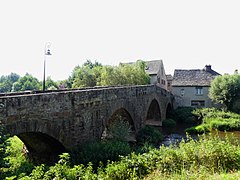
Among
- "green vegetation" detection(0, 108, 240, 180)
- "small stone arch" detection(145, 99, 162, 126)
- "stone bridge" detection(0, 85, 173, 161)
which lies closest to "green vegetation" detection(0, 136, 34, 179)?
"green vegetation" detection(0, 108, 240, 180)

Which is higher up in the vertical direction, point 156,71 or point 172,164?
point 156,71

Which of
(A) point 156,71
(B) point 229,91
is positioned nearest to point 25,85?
(A) point 156,71

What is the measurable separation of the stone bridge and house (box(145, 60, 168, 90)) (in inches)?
891

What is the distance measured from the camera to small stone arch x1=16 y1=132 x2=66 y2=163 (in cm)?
1032

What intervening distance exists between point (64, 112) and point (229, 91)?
81.5 ft

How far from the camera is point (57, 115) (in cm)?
1002

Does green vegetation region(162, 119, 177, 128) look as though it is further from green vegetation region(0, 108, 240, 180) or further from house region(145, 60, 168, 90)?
green vegetation region(0, 108, 240, 180)

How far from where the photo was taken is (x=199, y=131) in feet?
81.8

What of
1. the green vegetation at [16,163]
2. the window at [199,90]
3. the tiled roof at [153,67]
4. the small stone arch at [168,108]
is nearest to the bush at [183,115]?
the small stone arch at [168,108]

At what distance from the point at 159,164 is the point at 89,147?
4.02 m

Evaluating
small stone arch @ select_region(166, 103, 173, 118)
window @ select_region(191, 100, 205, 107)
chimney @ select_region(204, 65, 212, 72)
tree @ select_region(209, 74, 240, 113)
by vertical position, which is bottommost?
small stone arch @ select_region(166, 103, 173, 118)

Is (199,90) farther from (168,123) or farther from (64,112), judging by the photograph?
(64,112)

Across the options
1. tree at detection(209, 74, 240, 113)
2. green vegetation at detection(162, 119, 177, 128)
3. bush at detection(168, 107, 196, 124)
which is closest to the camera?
green vegetation at detection(162, 119, 177, 128)

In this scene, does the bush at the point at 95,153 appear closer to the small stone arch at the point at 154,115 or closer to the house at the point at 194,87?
the small stone arch at the point at 154,115
